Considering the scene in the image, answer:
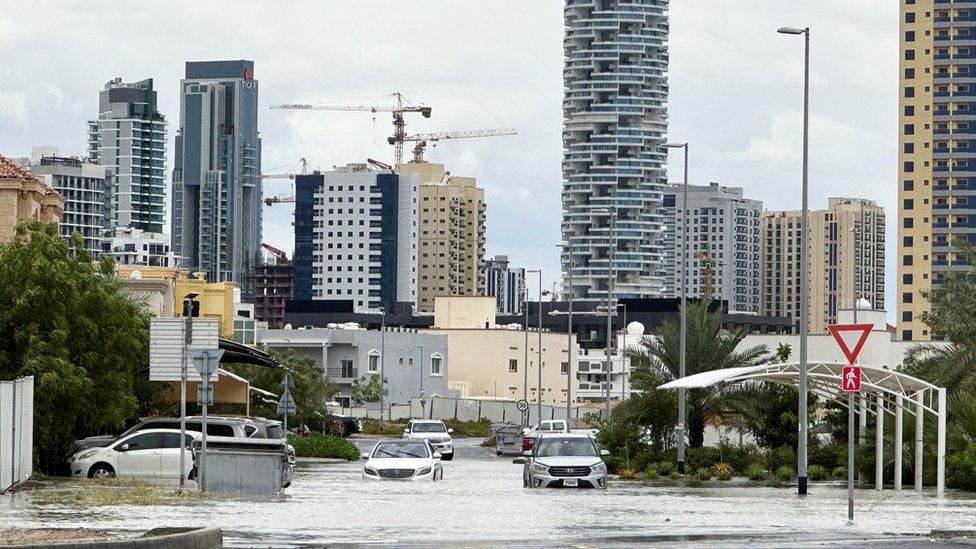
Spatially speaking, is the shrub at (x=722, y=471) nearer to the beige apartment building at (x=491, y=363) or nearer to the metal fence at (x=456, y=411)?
the metal fence at (x=456, y=411)

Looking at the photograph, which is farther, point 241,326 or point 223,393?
point 241,326

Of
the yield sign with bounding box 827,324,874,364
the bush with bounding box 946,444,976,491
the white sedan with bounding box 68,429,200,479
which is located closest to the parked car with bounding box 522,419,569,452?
the bush with bounding box 946,444,976,491

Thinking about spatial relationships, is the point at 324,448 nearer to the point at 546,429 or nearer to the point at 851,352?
the point at 546,429

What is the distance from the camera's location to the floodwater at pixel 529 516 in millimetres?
23141

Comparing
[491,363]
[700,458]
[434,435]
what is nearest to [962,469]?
[700,458]

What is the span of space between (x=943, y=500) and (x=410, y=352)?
113 metres

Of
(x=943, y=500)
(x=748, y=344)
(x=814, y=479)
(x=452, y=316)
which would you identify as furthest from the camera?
(x=452, y=316)

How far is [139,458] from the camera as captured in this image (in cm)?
4028

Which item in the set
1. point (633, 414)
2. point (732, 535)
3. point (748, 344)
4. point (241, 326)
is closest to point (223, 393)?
point (633, 414)

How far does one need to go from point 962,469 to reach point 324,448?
3087 cm

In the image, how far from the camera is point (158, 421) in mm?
43375

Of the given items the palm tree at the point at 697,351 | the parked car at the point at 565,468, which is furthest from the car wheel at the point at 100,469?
the palm tree at the point at 697,351

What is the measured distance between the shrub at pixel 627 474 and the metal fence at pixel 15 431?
19426 mm

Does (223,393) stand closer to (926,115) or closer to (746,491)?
(746,491)
